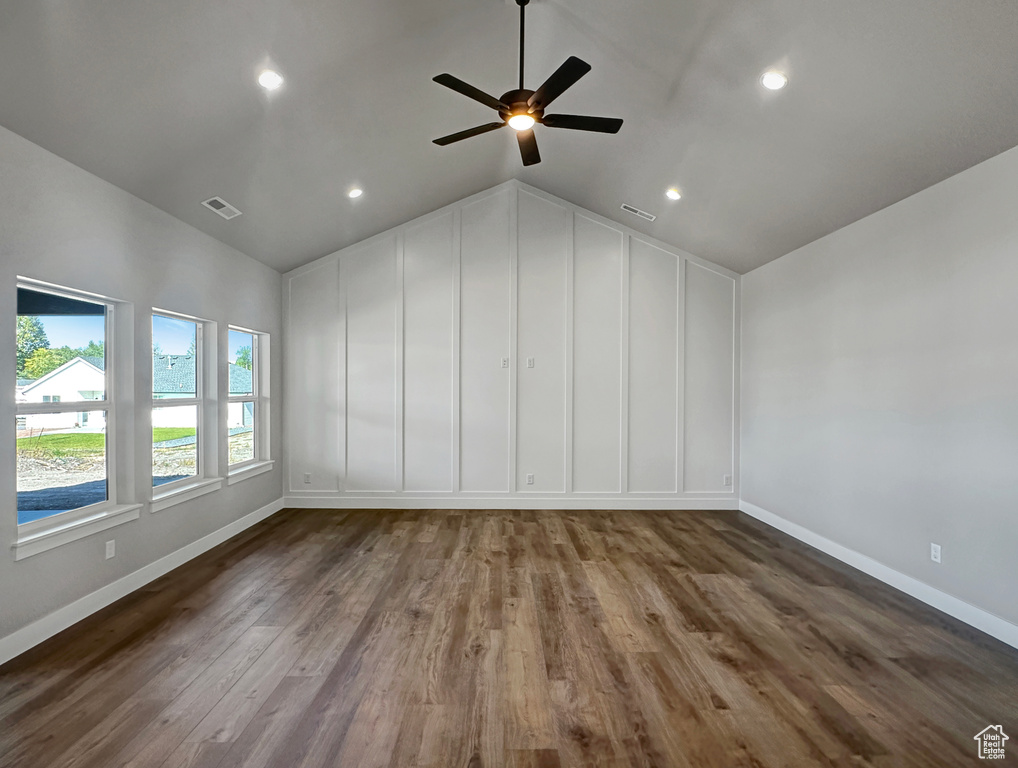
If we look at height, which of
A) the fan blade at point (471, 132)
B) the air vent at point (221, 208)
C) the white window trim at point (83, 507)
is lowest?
the white window trim at point (83, 507)

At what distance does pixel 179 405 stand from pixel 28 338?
1446mm

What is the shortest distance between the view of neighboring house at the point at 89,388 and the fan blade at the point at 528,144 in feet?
10.00

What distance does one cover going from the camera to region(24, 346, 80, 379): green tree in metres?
2.94

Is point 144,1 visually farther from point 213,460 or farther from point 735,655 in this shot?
point 735,655

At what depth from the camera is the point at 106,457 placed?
351cm

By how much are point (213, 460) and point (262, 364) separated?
1.35 m

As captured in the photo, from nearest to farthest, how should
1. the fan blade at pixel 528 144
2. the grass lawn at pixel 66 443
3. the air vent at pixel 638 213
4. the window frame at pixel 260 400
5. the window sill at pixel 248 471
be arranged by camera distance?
1. the grass lawn at pixel 66 443
2. the fan blade at pixel 528 144
3. the window sill at pixel 248 471
4. the air vent at pixel 638 213
5. the window frame at pixel 260 400

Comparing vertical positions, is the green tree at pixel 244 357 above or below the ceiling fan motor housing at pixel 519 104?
below

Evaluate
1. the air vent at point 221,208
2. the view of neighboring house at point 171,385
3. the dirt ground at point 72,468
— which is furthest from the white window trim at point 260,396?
the air vent at point 221,208

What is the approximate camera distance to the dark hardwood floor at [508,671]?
6.57ft

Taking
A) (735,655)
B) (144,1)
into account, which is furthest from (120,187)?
(735,655)

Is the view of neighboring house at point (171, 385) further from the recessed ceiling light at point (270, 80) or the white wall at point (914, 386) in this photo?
the white wall at point (914, 386)

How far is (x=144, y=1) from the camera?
222cm

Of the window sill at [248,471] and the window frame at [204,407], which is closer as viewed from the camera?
the window frame at [204,407]
